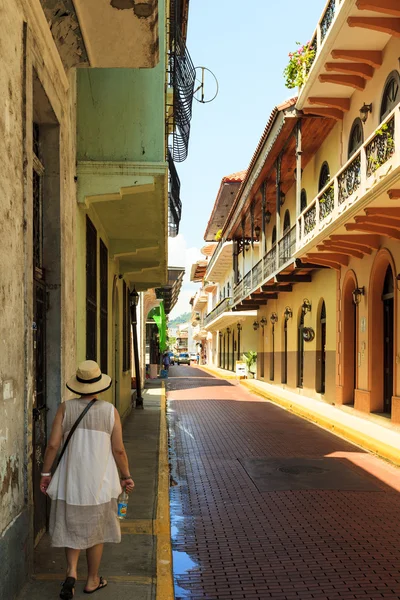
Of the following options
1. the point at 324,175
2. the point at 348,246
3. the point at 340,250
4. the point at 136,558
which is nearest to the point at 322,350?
the point at 324,175

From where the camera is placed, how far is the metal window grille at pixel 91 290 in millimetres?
8734


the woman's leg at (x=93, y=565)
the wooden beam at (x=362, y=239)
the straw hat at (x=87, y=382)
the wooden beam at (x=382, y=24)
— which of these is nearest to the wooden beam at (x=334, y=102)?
the wooden beam at (x=362, y=239)

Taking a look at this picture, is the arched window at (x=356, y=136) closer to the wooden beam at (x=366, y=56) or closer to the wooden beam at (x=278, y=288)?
the wooden beam at (x=366, y=56)

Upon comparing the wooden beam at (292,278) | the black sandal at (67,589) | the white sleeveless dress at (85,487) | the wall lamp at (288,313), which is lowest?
the black sandal at (67,589)

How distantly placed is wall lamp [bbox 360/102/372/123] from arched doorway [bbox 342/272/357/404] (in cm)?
454

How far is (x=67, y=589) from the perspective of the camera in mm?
4375

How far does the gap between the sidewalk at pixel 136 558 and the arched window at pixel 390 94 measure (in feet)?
29.0

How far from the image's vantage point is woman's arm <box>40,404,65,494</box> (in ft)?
14.5

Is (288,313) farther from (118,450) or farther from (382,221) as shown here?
(118,450)

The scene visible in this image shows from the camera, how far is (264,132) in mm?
20875

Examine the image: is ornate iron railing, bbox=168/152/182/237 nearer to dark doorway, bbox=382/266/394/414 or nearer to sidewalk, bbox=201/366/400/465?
dark doorway, bbox=382/266/394/414

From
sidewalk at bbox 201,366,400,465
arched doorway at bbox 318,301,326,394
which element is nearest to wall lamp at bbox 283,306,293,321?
arched doorway at bbox 318,301,326,394

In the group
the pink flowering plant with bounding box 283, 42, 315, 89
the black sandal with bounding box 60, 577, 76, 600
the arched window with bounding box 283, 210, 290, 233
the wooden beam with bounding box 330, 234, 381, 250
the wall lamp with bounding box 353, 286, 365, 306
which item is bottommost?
the black sandal with bounding box 60, 577, 76, 600

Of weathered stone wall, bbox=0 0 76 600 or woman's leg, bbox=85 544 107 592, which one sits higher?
weathered stone wall, bbox=0 0 76 600
